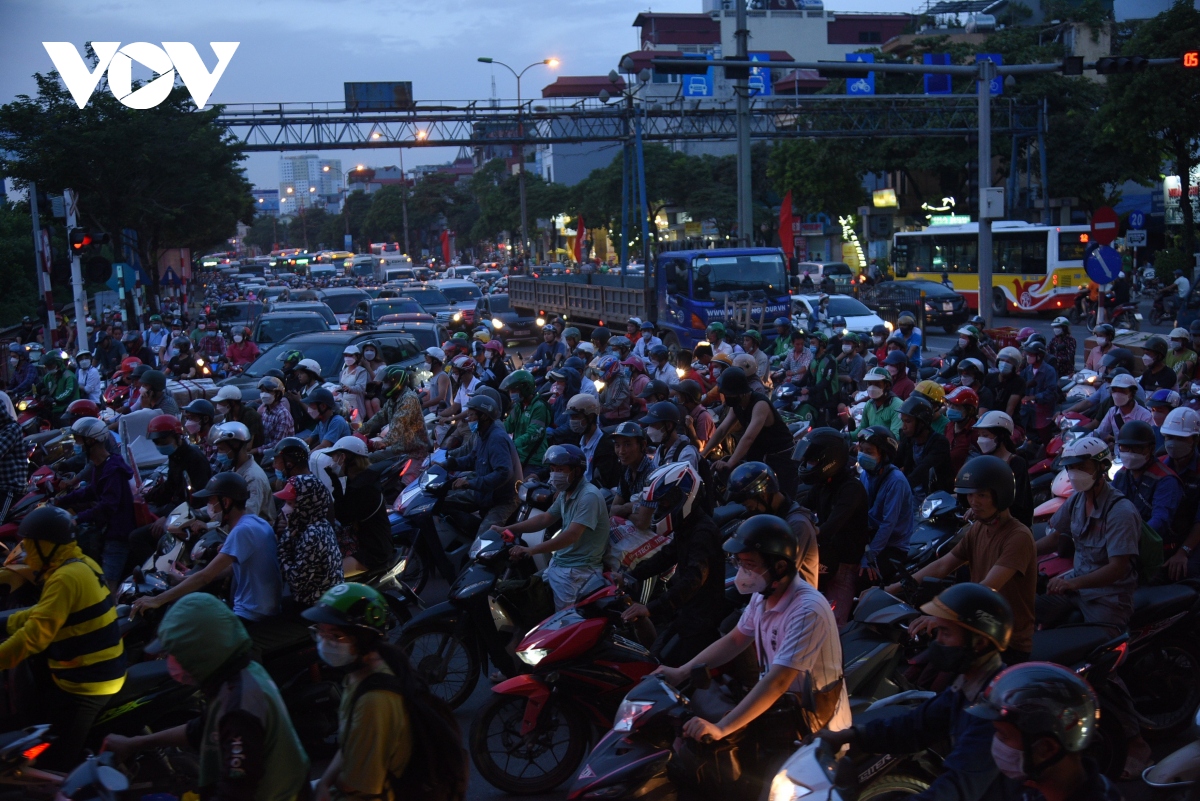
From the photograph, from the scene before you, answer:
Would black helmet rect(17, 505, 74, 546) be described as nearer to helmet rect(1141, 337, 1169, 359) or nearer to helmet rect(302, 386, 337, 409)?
helmet rect(302, 386, 337, 409)

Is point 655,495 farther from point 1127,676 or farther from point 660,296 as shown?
point 660,296

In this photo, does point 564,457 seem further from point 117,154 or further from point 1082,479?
point 117,154

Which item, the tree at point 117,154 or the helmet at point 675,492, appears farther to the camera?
the tree at point 117,154

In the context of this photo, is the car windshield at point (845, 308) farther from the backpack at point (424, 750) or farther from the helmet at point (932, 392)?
the backpack at point (424, 750)

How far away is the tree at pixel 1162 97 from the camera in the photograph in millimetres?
32312

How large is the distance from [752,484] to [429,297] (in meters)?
29.8

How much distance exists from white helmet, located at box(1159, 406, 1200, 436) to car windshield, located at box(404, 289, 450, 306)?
2878 centimetres

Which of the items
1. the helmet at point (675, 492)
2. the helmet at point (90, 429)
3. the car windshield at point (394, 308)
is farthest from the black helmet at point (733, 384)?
the car windshield at point (394, 308)

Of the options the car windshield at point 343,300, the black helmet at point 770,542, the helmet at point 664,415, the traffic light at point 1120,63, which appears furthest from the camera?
the car windshield at point 343,300

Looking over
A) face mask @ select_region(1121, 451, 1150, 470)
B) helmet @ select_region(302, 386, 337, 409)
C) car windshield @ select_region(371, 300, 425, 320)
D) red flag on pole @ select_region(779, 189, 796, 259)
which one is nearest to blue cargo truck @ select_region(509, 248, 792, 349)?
car windshield @ select_region(371, 300, 425, 320)

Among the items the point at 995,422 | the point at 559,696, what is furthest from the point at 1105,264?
the point at 559,696

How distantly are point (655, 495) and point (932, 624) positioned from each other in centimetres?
202

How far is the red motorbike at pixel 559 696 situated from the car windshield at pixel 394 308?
71.9 ft

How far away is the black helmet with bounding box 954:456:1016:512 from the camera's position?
4992mm
